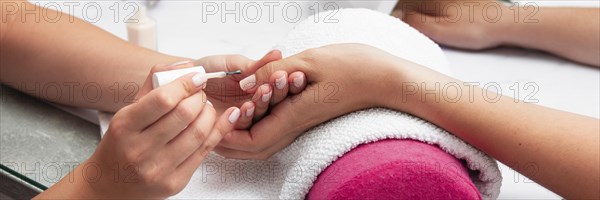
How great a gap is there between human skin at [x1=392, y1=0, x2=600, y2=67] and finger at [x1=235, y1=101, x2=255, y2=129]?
53cm

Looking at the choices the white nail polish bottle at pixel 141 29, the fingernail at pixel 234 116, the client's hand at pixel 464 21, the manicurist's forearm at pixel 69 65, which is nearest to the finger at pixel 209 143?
the fingernail at pixel 234 116

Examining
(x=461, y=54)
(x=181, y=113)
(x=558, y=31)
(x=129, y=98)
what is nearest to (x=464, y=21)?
(x=461, y=54)

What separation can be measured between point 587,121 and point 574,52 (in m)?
0.45

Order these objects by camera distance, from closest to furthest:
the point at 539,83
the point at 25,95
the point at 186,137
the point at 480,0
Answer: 1. the point at 186,137
2. the point at 25,95
3. the point at 539,83
4. the point at 480,0

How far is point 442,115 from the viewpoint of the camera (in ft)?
2.38

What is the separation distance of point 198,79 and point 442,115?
0.90ft

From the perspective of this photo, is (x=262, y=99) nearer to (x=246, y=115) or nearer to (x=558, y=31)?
(x=246, y=115)

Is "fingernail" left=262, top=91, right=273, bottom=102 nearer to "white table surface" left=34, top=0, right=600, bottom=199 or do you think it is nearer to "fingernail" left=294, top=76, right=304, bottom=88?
"fingernail" left=294, top=76, right=304, bottom=88

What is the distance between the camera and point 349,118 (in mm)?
736

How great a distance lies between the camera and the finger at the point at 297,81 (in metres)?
0.76

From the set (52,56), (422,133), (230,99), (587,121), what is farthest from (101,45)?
(587,121)

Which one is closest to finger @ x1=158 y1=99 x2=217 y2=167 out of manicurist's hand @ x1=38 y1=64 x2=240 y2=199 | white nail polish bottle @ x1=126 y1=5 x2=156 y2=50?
manicurist's hand @ x1=38 y1=64 x2=240 y2=199

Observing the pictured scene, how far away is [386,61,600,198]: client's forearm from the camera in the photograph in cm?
72

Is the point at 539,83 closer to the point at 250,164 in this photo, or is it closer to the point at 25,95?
the point at 250,164
